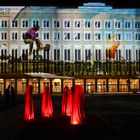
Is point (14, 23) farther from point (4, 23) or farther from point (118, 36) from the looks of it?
point (118, 36)

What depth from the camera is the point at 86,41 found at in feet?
385

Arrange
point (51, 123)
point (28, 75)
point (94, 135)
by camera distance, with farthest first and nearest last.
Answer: point (28, 75)
point (51, 123)
point (94, 135)

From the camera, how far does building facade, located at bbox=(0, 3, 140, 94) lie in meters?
115

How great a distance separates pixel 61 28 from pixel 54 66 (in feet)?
33.4

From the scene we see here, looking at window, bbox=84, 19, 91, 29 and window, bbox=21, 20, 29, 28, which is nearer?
window, bbox=21, 20, 29, 28

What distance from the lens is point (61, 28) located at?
116875 mm

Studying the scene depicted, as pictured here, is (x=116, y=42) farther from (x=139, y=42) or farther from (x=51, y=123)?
(x=51, y=123)

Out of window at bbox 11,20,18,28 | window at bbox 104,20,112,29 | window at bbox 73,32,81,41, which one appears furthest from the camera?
window at bbox 73,32,81,41

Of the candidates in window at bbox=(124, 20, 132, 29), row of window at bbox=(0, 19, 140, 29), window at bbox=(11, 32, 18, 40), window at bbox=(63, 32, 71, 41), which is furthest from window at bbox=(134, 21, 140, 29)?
window at bbox=(11, 32, 18, 40)

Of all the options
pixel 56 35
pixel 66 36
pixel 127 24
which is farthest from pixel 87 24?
pixel 127 24

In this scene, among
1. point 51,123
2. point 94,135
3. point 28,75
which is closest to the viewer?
point 94,135

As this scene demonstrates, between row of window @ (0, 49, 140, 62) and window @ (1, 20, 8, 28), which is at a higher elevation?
window @ (1, 20, 8, 28)

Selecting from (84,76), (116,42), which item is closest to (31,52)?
(84,76)

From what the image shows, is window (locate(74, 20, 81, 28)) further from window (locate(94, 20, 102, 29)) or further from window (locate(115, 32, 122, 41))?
window (locate(115, 32, 122, 41))
